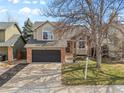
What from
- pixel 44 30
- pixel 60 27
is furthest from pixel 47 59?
pixel 60 27

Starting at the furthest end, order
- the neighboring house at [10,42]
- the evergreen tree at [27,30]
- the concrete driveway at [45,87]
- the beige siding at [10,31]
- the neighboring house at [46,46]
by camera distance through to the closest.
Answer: the evergreen tree at [27,30] < the beige siding at [10,31] < the neighboring house at [10,42] < the neighboring house at [46,46] < the concrete driveway at [45,87]

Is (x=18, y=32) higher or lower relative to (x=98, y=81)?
higher

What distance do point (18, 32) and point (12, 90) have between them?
87.7 ft

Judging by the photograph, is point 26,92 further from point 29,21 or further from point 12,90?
point 29,21

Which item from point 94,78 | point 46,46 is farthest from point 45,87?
point 46,46

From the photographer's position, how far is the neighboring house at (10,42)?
33500mm

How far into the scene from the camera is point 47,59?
32500mm

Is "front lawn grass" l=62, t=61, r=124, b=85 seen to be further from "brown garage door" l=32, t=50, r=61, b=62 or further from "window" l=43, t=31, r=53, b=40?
"window" l=43, t=31, r=53, b=40

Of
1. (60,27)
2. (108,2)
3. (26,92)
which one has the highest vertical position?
(108,2)

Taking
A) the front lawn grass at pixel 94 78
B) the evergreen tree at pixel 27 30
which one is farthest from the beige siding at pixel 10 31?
the front lawn grass at pixel 94 78

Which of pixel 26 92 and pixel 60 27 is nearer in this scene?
pixel 26 92

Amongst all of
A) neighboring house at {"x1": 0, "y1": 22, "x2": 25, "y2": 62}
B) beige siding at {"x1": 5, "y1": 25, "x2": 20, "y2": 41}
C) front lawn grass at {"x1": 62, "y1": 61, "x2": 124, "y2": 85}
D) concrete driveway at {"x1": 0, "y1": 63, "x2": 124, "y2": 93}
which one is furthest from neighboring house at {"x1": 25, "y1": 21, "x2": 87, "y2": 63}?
concrete driveway at {"x1": 0, "y1": 63, "x2": 124, "y2": 93}

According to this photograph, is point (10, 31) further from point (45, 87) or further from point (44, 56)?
point (45, 87)

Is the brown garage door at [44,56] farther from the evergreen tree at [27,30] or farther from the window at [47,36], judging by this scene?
the evergreen tree at [27,30]
